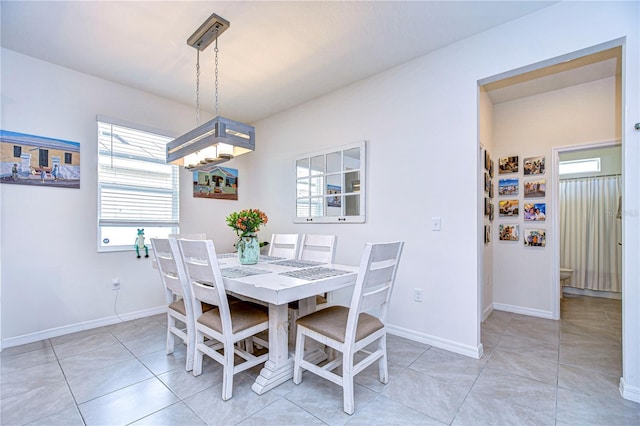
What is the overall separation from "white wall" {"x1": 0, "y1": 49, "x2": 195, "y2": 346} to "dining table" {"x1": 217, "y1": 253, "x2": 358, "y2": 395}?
1788 millimetres

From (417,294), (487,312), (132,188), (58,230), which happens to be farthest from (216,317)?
(487,312)

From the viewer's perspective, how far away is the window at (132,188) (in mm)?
3172

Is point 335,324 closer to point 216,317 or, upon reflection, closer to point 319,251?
point 216,317

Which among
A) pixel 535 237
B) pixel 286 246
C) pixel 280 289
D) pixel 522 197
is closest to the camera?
pixel 280 289

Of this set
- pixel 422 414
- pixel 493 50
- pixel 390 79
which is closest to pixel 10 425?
pixel 422 414

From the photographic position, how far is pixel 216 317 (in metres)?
1.94

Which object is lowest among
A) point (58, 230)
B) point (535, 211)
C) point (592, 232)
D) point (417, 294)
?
point (417, 294)

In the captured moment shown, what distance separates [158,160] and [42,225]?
130 cm

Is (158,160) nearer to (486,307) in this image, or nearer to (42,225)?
(42,225)

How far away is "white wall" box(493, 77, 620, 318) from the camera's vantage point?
3.08 meters

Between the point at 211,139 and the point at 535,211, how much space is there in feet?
12.1

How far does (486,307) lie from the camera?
3424 mm

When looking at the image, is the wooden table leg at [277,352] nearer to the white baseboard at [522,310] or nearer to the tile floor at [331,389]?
the tile floor at [331,389]

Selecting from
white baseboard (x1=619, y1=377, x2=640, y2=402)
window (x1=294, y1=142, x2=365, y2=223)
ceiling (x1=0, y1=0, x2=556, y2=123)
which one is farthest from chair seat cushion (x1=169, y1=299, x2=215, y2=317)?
white baseboard (x1=619, y1=377, x2=640, y2=402)
